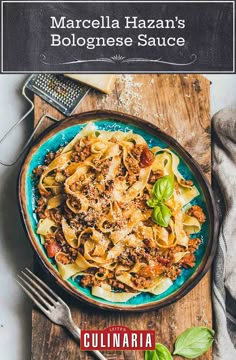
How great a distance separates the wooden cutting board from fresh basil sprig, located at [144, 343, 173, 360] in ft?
0.10

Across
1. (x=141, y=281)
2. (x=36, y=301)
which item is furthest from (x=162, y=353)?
(x=36, y=301)

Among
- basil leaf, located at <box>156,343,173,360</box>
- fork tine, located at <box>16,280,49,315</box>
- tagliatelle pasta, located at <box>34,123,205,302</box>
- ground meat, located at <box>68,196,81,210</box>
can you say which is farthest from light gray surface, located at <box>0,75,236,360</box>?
basil leaf, located at <box>156,343,173,360</box>

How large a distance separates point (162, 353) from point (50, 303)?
1.64 ft

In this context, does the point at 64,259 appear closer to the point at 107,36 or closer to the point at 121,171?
the point at 121,171

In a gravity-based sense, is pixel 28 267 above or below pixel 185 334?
above

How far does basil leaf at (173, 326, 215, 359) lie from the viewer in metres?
2.22

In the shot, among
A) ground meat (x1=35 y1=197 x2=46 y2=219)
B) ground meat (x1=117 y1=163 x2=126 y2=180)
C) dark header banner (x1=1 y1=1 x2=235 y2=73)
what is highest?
dark header banner (x1=1 y1=1 x2=235 y2=73)

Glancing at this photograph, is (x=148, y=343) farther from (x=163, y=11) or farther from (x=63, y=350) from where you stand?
(x=163, y=11)

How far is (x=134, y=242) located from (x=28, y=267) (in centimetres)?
46

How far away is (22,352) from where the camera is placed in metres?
2.23

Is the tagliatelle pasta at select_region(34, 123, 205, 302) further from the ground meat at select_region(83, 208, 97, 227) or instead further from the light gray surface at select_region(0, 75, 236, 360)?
the light gray surface at select_region(0, 75, 236, 360)

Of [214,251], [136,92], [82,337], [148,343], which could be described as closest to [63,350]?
[82,337]

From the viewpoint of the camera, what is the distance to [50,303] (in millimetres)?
2219

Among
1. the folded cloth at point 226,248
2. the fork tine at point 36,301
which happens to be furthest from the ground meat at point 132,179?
the fork tine at point 36,301
